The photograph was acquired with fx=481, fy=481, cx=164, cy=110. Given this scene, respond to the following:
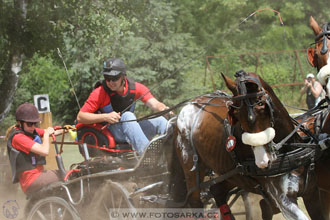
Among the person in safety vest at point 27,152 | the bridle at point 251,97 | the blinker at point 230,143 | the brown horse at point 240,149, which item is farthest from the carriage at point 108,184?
the bridle at point 251,97

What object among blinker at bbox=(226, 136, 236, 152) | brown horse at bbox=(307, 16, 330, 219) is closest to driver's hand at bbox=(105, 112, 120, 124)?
blinker at bbox=(226, 136, 236, 152)

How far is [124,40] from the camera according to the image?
1480cm

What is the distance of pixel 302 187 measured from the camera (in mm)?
3885

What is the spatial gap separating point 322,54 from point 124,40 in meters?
11.5

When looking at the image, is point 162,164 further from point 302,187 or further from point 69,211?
point 302,187

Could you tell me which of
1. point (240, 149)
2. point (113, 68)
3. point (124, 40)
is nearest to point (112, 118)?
point (113, 68)

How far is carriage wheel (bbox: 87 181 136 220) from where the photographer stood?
17.0ft

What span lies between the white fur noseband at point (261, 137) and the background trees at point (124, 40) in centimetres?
93

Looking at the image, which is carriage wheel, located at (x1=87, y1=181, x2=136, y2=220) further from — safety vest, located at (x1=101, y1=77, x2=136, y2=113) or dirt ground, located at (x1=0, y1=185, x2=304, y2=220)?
dirt ground, located at (x1=0, y1=185, x2=304, y2=220)

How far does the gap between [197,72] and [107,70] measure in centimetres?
1454

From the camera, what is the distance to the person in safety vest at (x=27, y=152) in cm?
547

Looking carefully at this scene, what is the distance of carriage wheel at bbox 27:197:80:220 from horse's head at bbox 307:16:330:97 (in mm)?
3124

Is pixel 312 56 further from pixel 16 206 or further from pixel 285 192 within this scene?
pixel 16 206

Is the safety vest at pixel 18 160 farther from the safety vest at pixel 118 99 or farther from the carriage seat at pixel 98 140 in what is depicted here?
the safety vest at pixel 118 99
